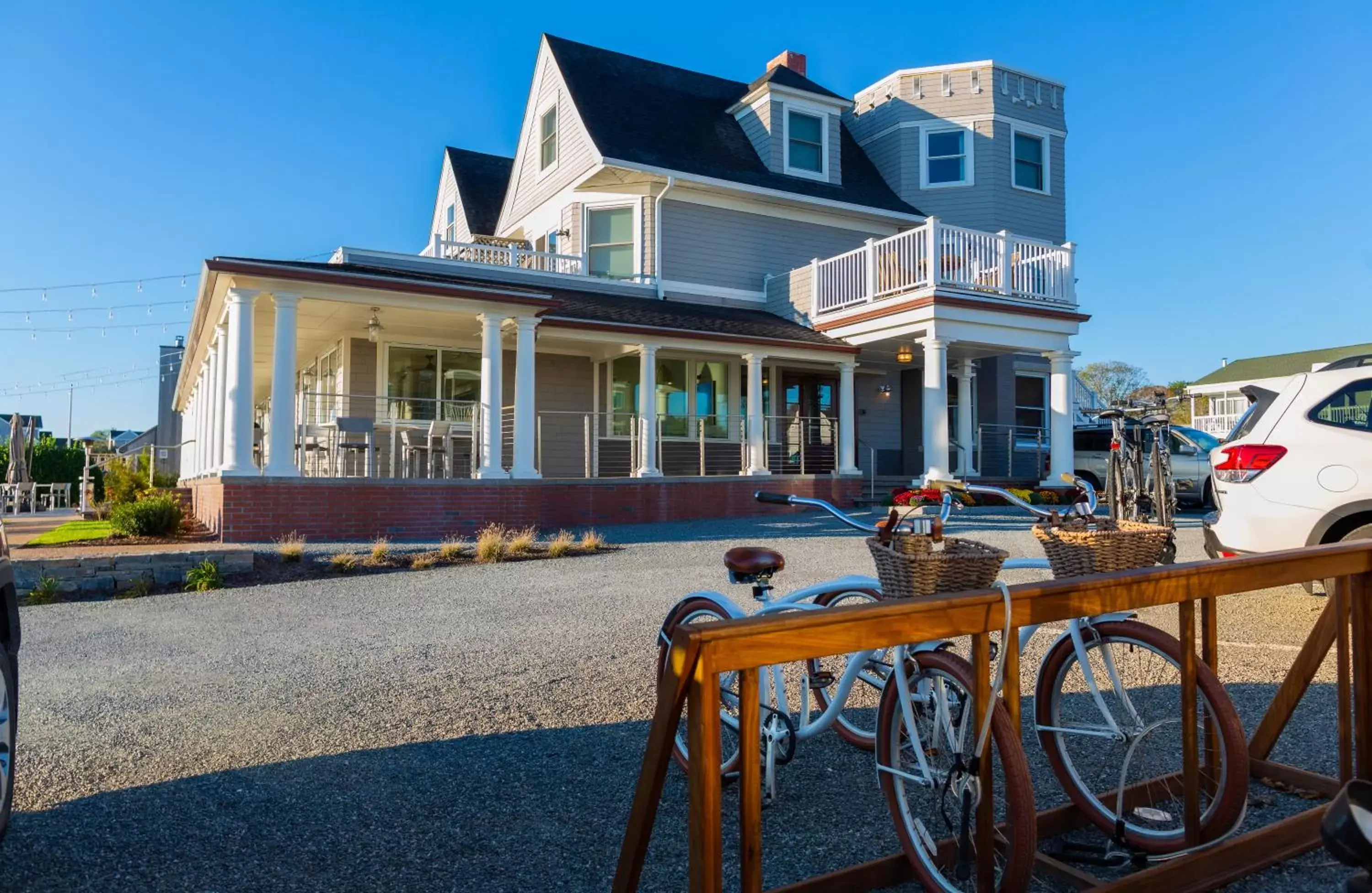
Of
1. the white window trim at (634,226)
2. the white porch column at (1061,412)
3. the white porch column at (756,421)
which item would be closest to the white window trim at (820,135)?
the white window trim at (634,226)

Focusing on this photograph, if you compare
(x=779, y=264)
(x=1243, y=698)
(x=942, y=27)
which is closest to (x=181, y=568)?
(x=1243, y=698)

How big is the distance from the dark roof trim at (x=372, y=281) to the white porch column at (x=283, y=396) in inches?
14.5

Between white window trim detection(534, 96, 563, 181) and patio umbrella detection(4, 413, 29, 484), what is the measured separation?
12603 mm

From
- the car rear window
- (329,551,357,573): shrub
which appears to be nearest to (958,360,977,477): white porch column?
the car rear window

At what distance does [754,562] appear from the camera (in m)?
3.39

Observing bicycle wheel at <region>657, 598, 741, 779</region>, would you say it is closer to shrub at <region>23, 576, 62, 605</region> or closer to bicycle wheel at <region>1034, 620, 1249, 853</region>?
bicycle wheel at <region>1034, 620, 1249, 853</region>

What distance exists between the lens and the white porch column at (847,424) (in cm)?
1623

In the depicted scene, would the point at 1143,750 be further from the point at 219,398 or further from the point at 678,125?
the point at 678,125

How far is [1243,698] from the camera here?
4.36 metres

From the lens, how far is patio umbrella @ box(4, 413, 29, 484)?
64.2 feet

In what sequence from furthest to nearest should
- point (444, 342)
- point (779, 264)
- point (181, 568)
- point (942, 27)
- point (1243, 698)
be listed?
point (942, 27) → point (779, 264) → point (444, 342) → point (181, 568) → point (1243, 698)

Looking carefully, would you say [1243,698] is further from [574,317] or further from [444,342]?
[444,342]

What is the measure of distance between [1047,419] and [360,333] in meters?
15.6

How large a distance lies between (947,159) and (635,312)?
31.7 ft
